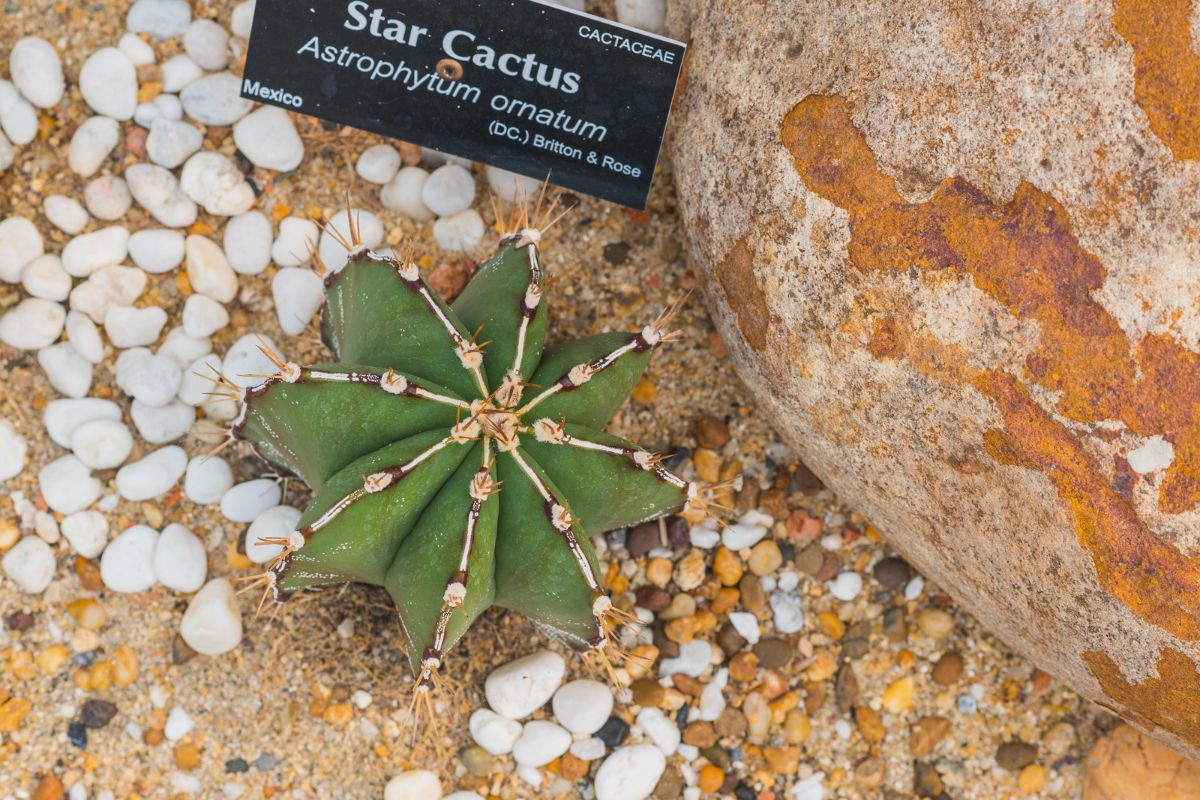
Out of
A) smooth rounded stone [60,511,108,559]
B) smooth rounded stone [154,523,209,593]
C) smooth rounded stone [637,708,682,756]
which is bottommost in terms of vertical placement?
smooth rounded stone [60,511,108,559]

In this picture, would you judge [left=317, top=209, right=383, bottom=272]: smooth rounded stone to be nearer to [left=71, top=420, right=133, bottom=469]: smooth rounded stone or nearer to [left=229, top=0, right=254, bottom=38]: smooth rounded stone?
[left=229, top=0, right=254, bottom=38]: smooth rounded stone

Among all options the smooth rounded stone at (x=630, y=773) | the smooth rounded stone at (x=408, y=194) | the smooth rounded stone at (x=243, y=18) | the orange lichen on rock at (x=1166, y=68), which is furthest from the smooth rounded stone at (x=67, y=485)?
the orange lichen on rock at (x=1166, y=68)

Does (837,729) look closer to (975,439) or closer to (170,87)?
(975,439)

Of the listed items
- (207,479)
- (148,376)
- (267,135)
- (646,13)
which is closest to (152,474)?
(207,479)

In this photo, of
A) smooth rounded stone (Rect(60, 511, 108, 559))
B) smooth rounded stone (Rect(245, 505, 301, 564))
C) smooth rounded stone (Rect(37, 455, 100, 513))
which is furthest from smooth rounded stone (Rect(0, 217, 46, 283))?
smooth rounded stone (Rect(245, 505, 301, 564))

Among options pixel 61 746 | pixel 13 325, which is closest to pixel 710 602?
pixel 61 746

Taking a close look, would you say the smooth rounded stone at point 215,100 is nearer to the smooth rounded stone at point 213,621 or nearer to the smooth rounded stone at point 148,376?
the smooth rounded stone at point 148,376

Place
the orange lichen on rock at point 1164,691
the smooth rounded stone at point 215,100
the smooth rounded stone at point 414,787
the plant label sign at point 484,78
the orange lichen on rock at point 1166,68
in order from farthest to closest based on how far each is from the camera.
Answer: the smooth rounded stone at point 215,100
the smooth rounded stone at point 414,787
the plant label sign at point 484,78
the orange lichen on rock at point 1164,691
the orange lichen on rock at point 1166,68
